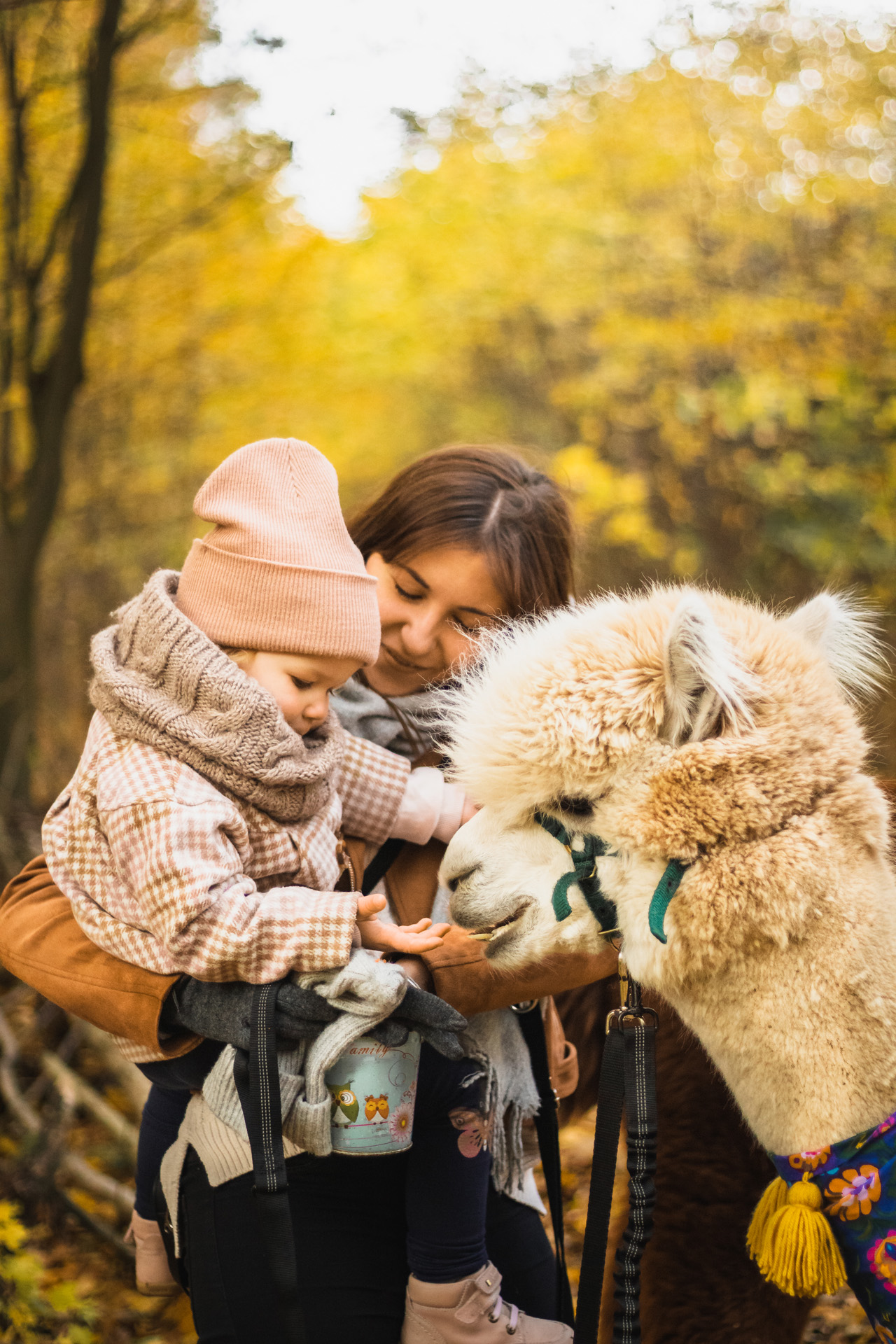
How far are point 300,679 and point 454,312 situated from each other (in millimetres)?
10561

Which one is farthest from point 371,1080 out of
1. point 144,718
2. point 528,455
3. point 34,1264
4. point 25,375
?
point 25,375

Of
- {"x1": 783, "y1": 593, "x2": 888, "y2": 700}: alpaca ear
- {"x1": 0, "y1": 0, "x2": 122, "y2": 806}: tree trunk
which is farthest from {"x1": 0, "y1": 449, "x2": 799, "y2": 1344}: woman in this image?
{"x1": 0, "y1": 0, "x2": 122, "y2": 806}: tree trunk

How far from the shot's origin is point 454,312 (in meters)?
11.6

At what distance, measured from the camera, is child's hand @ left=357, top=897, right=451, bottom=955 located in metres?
1.49

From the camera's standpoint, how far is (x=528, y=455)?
2561mm

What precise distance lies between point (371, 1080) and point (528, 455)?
5.05ft

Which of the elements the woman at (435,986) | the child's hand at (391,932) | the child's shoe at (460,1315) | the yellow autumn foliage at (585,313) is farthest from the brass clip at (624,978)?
the yellow autumn foliage at (585,313)

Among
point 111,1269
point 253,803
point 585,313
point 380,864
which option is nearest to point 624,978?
point 380,864

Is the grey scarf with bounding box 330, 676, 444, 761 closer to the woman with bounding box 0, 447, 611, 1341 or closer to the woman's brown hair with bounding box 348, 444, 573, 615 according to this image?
the woman with bounding box 0, 447, 611, 1341

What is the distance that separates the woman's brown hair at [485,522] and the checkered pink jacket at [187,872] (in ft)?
1.99

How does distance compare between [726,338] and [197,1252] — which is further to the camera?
[726,338]

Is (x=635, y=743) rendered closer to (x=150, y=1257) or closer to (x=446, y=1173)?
(x=446, y=1173)

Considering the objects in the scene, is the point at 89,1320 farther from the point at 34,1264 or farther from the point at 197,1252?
the point at 197,1252

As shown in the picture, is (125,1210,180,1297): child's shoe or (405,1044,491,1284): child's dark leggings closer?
(405,1044,491,1284): child's dark leggings
